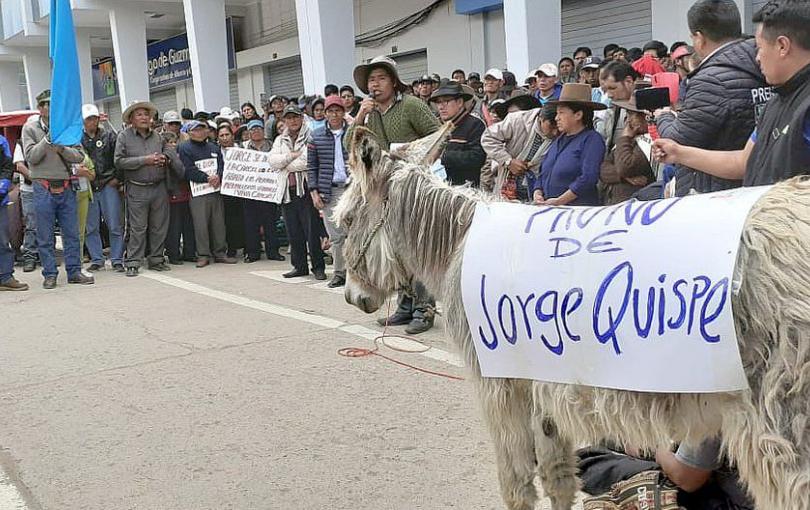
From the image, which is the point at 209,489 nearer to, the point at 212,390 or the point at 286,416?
the point at 286,416

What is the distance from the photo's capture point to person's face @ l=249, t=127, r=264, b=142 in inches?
447

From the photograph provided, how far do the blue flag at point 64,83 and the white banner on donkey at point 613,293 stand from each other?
8.35m

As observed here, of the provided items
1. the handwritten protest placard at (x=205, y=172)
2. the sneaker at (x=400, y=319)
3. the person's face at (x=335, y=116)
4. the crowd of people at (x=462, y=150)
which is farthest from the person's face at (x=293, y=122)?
the sneaker at (x=400, y=319)

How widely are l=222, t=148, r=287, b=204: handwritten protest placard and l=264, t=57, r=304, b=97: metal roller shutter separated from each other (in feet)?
45.3

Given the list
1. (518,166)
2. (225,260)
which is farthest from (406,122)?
(225,260)

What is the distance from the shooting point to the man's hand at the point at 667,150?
10.7 feet

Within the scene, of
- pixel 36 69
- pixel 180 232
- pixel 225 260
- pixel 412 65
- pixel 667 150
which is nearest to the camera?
pixel 667 150

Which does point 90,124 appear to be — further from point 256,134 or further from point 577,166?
point 577,166

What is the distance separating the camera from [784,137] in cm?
272

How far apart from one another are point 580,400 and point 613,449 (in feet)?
4.21

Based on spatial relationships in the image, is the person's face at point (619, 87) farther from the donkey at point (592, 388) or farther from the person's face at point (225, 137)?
the person's face at point (225, 137)

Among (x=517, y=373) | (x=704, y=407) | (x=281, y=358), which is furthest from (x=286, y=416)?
(x=704, y=407)

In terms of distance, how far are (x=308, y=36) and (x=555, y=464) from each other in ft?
46.3

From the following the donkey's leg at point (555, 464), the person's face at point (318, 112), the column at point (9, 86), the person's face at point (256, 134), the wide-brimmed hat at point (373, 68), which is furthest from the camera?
the column at point (9, 86)
